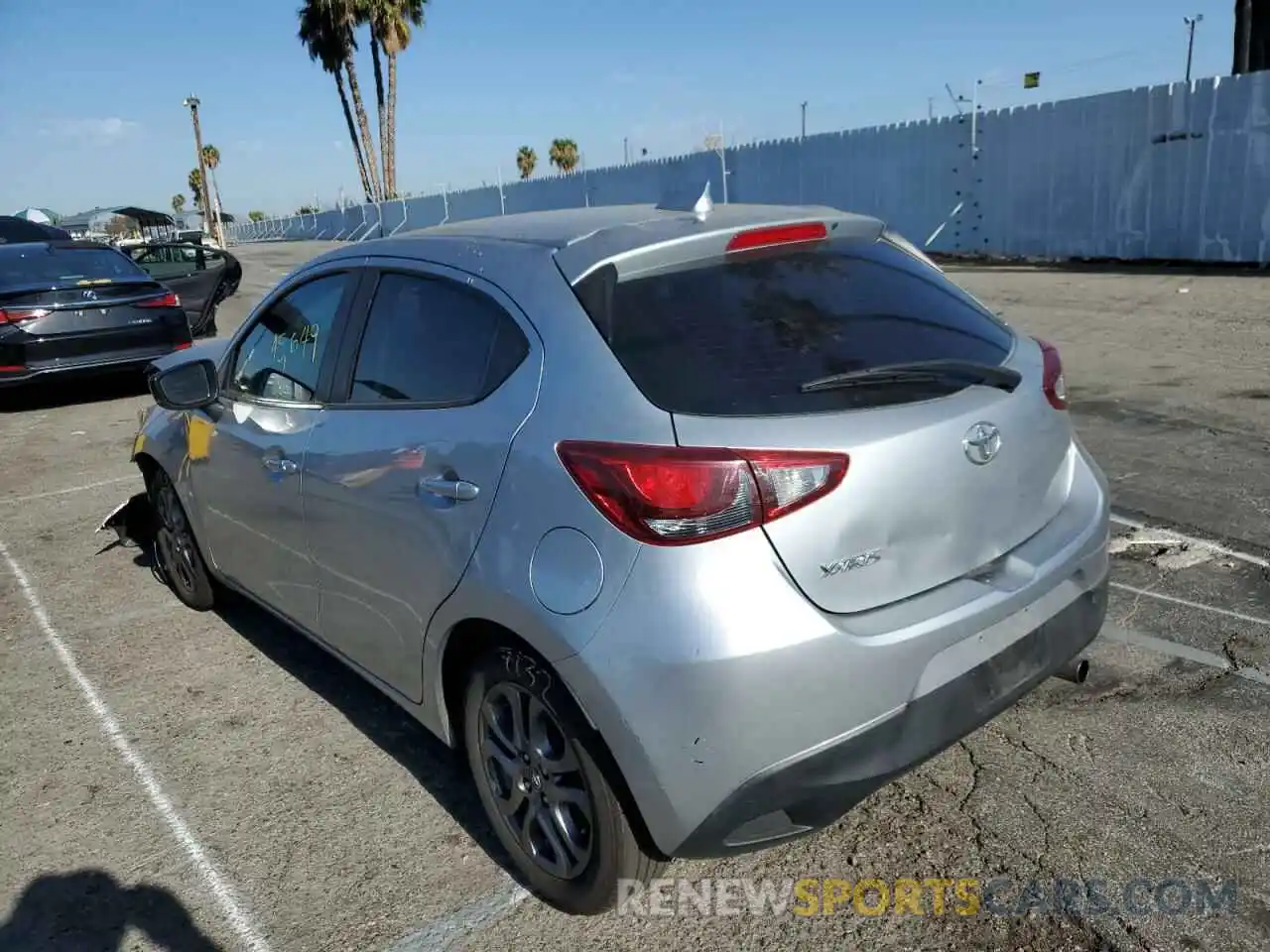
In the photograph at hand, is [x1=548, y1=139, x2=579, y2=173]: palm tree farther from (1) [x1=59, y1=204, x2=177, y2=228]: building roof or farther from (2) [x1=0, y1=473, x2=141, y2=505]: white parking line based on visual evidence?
(2) [x1=0, y1=473, x2=141, y2=505]: white parking line

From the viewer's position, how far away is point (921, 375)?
8.34 ft

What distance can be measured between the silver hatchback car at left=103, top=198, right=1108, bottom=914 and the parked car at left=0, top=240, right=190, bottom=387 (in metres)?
7.70

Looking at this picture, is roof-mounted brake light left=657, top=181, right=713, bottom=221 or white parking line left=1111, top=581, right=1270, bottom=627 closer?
roof-mounted brake light left=657, top=181, right=713, bottom=221

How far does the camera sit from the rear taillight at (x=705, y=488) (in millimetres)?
2199

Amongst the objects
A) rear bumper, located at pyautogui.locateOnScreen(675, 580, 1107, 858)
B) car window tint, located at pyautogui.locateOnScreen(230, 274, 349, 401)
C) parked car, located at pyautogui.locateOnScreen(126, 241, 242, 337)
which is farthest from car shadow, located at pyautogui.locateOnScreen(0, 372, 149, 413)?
rear bumper, located at pyautogui.locateOnScreen(675, 580, 1107, 858)

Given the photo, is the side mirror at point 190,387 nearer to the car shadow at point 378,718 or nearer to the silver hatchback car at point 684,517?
the silver hatchback car at point 684,517

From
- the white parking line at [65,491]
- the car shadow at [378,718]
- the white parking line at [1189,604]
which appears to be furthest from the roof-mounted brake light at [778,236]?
the white parking line at [65,491]

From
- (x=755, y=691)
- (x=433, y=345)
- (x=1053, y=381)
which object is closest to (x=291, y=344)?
(x=433, y=345)

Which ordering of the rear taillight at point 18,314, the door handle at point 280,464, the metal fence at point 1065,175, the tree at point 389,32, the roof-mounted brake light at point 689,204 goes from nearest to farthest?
1. the roof-mounted brake light at point 689,204
2. the door handle at point 280,464
3. the rear taillight at point 18,314
4. the metal fence at point 1065,175
5. the tree at point 389,32

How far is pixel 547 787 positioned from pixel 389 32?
4444cm

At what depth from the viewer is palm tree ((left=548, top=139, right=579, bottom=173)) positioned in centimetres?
6353

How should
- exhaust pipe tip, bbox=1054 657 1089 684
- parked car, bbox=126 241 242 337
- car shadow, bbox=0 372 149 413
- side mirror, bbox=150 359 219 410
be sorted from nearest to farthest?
exhaust pipe tip, bbox=1054 657 1089 684, side mirror, bbox=150 359 219 410, car shadow, bbox=0 372 149 413, parked car, bbox=126 241 242 337

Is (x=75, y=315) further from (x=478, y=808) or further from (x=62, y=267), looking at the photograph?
(x=478, y=808)

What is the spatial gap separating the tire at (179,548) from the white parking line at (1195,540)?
426 cm
